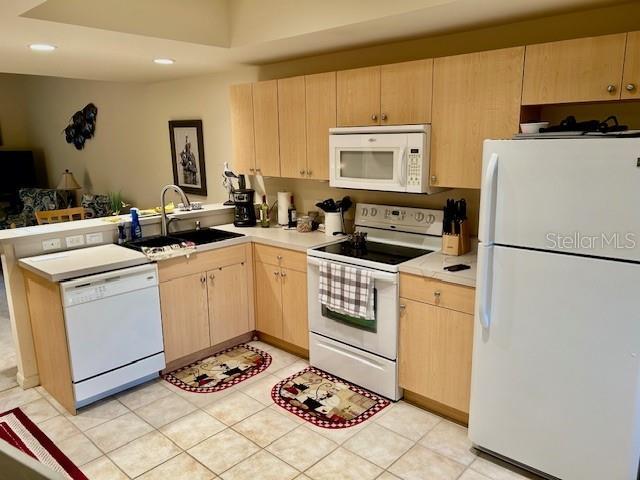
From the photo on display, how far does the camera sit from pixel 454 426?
282 centimetres

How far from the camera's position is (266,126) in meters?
3.88

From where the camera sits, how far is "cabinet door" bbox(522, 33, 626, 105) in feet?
7.34

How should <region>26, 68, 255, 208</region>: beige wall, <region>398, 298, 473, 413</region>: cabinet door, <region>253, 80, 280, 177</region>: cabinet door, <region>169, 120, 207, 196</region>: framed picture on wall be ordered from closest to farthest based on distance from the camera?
<region>398, 298, 473, 413</region>: cabinet door → <region>253, 80, 280, 177</region>: cabinet door → <region>26, 68, 255, 208</region>: beige wall → <region>169, 120, 207, 196</region>: framed picture on wall

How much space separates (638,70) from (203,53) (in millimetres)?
2799

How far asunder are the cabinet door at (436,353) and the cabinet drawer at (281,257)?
900 millimetres

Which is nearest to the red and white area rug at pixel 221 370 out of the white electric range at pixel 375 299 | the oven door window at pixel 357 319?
the white electric range at pixel 375 299

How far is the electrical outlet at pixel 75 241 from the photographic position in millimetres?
3314

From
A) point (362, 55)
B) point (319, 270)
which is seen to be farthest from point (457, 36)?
point (319, 270)

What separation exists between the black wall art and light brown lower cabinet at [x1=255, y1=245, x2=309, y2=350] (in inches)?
163

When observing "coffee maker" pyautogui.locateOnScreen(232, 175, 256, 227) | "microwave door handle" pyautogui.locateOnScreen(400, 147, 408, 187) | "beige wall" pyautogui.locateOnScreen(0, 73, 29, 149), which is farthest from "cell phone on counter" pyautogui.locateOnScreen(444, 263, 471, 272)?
"beige wall" pyautogui.locateOnScreen(0, 73, 29, 149)

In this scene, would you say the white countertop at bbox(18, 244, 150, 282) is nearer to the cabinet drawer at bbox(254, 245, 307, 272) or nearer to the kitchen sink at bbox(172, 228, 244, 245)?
the kitchen sink at bbox(172, 228, 244, 245)

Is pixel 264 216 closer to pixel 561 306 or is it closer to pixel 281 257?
pixel 281 257

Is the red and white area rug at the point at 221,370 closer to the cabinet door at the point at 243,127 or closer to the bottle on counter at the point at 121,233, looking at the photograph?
the bottle on counter at the point at 121,233

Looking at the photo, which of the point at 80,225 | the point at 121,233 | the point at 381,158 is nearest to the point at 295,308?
the point at 381,158
